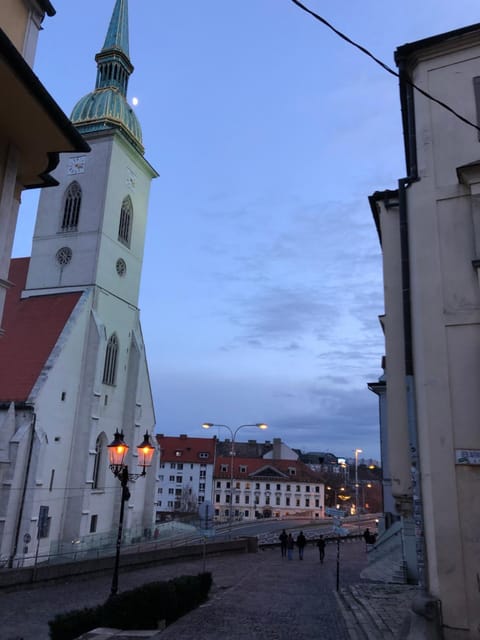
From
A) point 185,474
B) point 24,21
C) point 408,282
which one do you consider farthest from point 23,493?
point 185,474

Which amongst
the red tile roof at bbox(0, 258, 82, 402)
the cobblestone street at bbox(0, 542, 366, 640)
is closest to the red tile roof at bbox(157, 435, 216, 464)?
the red tile roof at bbox(0, 258, 82, 402)

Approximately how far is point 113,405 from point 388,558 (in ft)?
69.3

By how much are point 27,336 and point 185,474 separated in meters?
59.8

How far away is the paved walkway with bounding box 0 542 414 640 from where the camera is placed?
10102 mm

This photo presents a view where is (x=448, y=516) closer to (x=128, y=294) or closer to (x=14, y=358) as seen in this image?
(x=14, y=358)

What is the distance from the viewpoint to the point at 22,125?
5.43m

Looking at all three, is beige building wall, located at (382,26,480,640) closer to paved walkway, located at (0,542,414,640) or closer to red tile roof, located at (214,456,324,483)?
paved walkway, located at (0,542,414,640)

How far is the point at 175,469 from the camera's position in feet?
295

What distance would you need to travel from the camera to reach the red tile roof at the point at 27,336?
3170cm

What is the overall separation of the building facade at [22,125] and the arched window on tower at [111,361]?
31.7 meters

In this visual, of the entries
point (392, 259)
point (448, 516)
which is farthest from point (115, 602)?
point (392, 259)

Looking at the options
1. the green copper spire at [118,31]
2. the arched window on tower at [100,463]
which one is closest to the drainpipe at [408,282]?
the arched window on tower at [100,463]

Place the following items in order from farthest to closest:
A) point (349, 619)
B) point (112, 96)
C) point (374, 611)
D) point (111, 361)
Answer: point (112, 96)
point (111, 361)
point (374, 611)
point (349, 619)

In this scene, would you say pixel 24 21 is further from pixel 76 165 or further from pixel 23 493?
pixel 76 165
